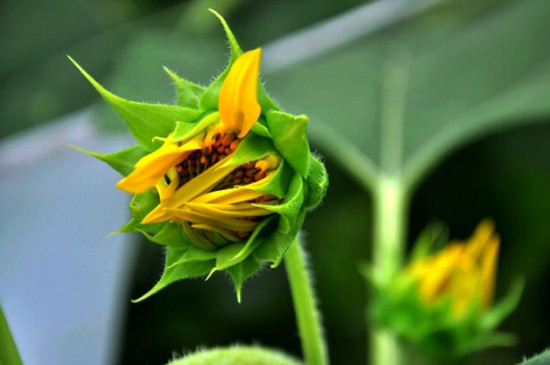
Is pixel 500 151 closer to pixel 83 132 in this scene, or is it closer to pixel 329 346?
pixel 329 346

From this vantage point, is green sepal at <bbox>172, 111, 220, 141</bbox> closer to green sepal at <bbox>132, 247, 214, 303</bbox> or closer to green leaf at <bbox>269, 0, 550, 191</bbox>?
green sepal at <bbox>132, 247, 214, 303</bbox>

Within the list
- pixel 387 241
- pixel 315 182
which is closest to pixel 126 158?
pixel 315 182

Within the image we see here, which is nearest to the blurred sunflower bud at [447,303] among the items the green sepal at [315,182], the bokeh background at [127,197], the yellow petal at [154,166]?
the bokeh background at [127,197]

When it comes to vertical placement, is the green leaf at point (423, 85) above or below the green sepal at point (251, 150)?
above

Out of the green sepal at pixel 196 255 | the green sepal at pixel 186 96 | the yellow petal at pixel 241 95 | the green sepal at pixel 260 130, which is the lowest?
the green sepal at pixel 196 255

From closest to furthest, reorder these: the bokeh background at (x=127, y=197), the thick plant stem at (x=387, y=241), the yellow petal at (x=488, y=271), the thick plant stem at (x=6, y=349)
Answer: the thick plant stem at (x=6, y=349)
the yellow petal at (x=488, y=271)
the thick plant stem at (x=387, y=241)
the bokeh background at (x=127, y=197)

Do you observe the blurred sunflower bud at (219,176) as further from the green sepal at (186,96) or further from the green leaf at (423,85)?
the green leaf at (423,85)
